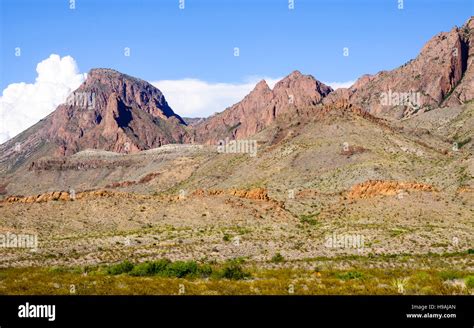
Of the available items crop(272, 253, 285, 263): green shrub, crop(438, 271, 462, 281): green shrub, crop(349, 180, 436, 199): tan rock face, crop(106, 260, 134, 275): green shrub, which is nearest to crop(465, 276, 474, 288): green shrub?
crop(438, 271, 462, 281): green shrub

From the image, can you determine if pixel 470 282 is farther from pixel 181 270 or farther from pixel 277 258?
pixel 277 258

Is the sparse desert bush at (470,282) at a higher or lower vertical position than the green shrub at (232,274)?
higher

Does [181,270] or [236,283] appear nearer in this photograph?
[236,283]

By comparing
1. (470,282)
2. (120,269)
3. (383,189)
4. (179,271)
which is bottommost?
(120,269)

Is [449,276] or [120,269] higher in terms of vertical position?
[449,276]

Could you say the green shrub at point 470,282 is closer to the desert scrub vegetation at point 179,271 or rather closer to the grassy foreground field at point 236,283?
the grassy foreground field at point 236,283

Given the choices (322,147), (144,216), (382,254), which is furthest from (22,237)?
(322,147)

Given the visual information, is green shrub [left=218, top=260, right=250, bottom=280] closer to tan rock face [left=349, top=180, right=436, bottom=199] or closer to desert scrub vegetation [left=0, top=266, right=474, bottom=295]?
desert scrub vegetation [left=0, top=266, right=474, bottom=295]

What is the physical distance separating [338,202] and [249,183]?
133ft

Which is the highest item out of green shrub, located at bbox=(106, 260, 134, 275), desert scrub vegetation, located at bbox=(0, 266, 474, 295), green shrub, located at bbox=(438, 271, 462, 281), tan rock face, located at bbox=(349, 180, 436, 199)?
tan rock face, located at bbox=(349, 180, 436, 199)

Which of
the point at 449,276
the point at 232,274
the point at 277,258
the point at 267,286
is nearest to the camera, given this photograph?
the point at 267,286

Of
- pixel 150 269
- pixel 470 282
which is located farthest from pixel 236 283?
pixel 470 282

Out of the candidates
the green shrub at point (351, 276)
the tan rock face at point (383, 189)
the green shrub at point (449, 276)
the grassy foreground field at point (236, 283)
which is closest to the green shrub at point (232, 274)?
the grassy foreground field at point (236, 283)
